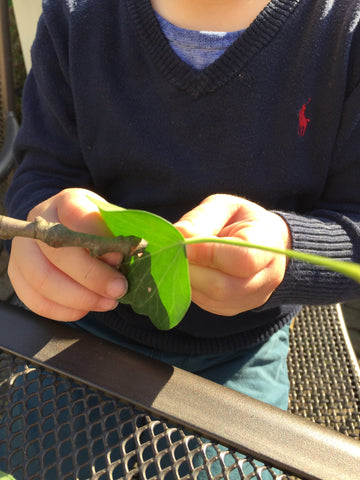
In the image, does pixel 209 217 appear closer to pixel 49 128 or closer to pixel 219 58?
pixel 219 58

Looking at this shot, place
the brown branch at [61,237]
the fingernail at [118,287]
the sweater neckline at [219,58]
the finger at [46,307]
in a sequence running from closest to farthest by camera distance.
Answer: the brown branch at [61,237] < the fingernail at [118,287] < the finger at [46,307] < the sweater neckline at [219,58]

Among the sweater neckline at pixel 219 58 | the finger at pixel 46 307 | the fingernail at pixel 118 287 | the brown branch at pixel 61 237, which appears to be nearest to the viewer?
the brown branch at pixel 61 237

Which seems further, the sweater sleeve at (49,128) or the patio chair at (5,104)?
the patio chair at (5,104)

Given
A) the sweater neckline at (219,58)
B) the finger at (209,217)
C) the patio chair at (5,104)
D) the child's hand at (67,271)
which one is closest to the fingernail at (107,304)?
the child's hand at (67,271)

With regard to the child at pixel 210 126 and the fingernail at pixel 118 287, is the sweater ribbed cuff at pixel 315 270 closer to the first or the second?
the child at pixel 210 126

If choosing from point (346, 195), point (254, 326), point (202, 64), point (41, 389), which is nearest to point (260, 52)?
point (202, 64)

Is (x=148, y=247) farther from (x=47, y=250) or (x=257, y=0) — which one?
(x=257, y=0)

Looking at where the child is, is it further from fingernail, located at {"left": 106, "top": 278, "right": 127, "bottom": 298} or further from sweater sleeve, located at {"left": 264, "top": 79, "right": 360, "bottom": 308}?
fingernail, located at {"left": 106, "top": 278, "right": 127, "bottom": 298}

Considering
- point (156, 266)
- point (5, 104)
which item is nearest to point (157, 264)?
point (156, 266)
